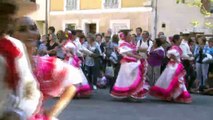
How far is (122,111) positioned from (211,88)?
4.98 meters

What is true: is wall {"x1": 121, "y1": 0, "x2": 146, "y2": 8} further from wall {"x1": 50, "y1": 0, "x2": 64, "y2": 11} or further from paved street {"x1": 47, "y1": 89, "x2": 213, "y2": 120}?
paved street {"x1": 47, "y1": 89, "x2": 213, "y2": 120}

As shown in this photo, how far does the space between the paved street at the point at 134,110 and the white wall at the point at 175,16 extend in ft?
41.5

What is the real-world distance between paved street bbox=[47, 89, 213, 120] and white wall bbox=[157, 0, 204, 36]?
41.5ft

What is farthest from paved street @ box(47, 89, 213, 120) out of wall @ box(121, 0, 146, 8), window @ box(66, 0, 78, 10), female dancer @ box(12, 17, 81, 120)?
window @ box(66, 0, 78, 10)

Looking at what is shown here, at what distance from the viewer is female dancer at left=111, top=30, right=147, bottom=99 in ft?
36.6

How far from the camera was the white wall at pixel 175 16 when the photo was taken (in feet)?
80.3

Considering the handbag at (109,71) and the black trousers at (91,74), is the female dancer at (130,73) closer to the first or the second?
the black trousers at (91,74)

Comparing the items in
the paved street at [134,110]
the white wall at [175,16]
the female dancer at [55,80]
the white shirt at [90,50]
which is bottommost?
the paved street at [134,110]

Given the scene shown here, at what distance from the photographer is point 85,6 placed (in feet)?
93.5

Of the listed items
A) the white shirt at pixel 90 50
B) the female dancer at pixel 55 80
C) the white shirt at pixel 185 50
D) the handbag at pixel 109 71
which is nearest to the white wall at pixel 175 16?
the handbag at pixel 109 71

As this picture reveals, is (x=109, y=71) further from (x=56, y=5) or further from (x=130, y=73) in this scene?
(x=56, y=5)

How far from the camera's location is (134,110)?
32.2 ft

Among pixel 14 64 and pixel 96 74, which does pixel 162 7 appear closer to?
pixel 96 74

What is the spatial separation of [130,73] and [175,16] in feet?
46.7
